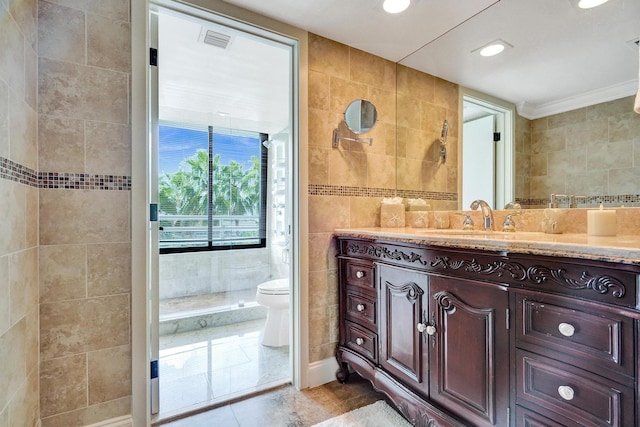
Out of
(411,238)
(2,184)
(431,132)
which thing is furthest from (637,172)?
(2,184)

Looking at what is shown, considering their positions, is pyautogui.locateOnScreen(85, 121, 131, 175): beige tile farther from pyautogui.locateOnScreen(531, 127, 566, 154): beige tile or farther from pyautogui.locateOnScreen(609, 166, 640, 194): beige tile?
pyautogui.locateOnScreen(609, 166, 640, 194): beige tile

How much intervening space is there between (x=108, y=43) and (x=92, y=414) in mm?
1704

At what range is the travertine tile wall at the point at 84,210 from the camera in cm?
128

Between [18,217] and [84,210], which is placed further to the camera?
[84,210]

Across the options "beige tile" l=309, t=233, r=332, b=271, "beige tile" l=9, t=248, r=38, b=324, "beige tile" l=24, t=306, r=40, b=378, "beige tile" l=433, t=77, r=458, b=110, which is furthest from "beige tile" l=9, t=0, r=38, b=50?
"beige tile" l=433, t=77, r=458, b=110

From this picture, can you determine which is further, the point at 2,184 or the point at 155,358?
the point at 155,358

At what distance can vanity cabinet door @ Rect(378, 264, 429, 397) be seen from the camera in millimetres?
1366

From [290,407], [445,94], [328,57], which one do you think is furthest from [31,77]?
[445,94]

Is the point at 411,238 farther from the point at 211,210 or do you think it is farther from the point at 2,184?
the point at 211,210

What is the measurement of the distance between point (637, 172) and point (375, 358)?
148 cm

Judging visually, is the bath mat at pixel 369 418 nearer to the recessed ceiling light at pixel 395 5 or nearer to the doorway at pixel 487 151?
the doorway at pixel 487 151

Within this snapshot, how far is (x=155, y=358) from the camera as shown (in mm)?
1554

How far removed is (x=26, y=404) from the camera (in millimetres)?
1131

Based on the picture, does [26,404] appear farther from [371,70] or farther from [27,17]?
[371,70]
